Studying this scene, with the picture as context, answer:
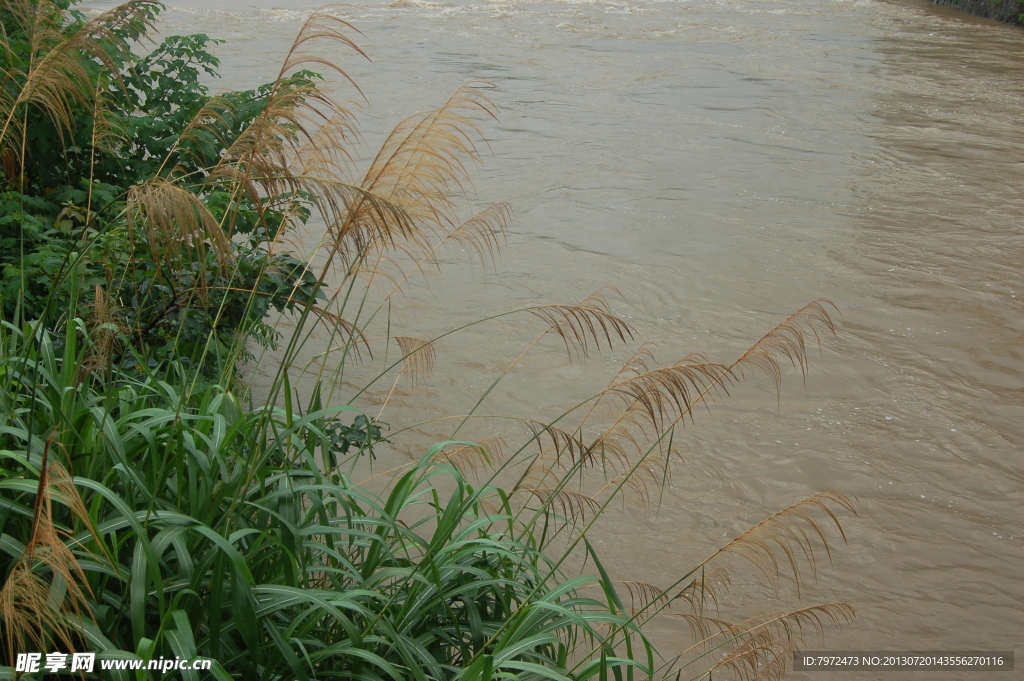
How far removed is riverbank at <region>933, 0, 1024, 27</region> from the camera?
20.9 metres

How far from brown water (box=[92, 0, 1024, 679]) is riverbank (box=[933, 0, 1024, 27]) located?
2709 mm

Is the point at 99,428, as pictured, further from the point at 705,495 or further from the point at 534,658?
the point at 705,495

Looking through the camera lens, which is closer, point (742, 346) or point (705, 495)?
point (705, 495)

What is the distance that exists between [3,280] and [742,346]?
506 centimetres

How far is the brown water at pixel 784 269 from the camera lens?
4.96m

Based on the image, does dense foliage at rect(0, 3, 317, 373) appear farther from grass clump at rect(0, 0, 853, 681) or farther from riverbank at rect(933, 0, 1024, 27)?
riverbank at rect(933, 0, 1024, 27)

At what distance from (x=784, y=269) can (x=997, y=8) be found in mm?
17952

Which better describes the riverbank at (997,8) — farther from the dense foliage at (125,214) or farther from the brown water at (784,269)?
the dense foliage at (125,214)

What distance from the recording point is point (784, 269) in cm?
847

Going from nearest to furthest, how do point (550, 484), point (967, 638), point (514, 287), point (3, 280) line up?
point (3, 280), point (967, 638), point (550, 484), point (514, 287)

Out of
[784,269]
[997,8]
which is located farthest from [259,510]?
[997,8]

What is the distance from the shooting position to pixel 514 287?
7.97 meters

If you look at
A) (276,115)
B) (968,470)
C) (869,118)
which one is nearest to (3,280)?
(276,115)

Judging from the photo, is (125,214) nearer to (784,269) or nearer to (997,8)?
(784,269)
